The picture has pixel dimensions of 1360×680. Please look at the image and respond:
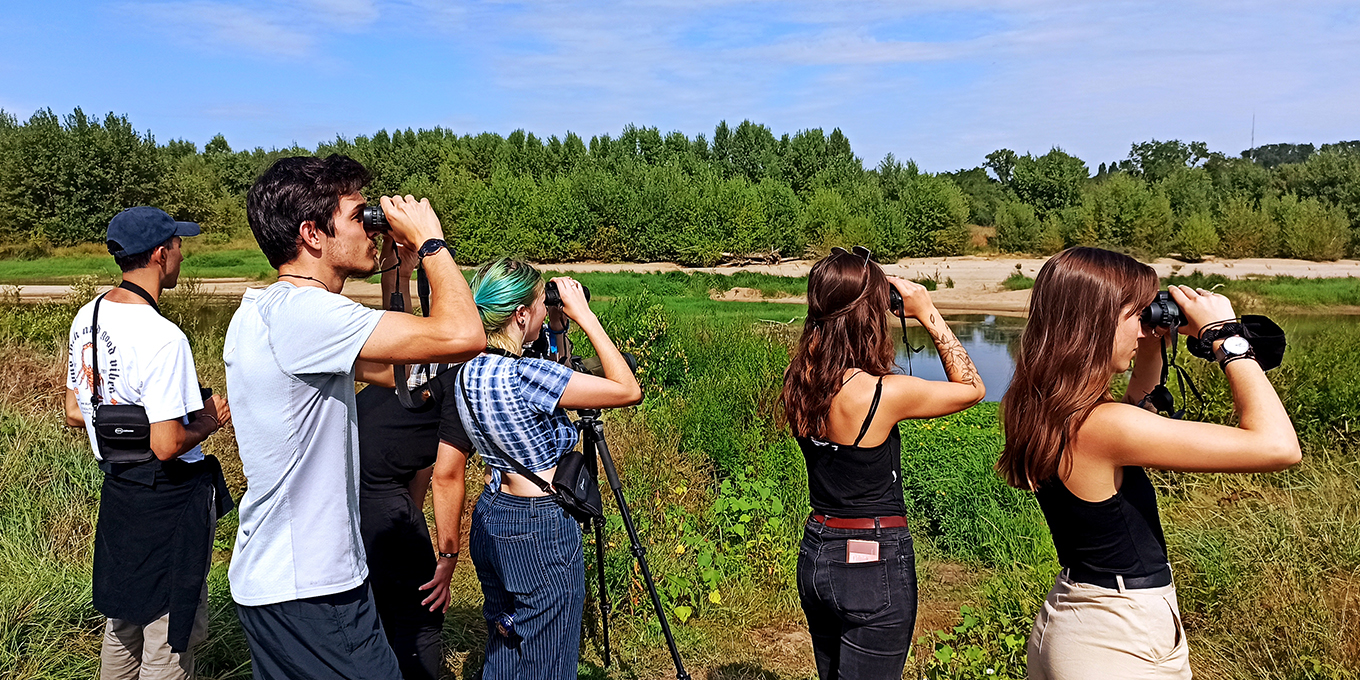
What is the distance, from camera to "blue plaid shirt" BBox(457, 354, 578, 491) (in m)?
2.87

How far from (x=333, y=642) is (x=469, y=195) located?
3829 cm

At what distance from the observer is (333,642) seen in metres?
2.32

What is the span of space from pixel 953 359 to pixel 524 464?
1512 millimetres

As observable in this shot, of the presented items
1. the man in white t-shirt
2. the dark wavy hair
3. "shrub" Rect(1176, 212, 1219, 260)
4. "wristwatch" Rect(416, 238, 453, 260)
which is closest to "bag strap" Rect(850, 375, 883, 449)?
the man in white t-shirt

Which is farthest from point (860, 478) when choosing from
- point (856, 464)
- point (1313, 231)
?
point (1313, 231)

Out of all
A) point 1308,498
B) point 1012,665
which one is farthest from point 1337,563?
point 1012,665

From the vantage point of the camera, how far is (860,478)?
2.95m

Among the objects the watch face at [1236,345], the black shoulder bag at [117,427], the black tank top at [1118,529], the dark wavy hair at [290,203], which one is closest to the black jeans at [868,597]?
the black tank top at [1118,529]

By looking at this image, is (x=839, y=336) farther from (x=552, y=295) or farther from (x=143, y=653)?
(x=143, y=653)

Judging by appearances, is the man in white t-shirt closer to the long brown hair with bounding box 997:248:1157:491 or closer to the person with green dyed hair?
the person with green dyed hair

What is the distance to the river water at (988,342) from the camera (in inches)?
639

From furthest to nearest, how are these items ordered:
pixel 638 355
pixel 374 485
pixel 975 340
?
pixel 975 340
pixel 638 355
pixel 374 485

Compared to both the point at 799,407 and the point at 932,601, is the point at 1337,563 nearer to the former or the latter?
the point at 932,601

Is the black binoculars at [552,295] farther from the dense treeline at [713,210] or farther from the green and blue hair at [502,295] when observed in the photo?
the dense treeline at [713,210]
